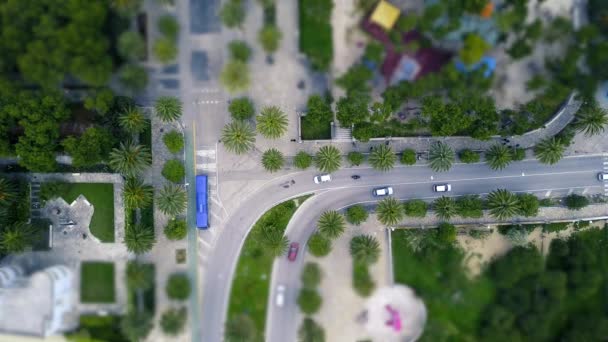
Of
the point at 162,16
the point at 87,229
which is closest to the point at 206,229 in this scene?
the point at 87,229

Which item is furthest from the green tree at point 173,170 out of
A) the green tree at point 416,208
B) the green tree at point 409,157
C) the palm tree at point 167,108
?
the green tree at point 416,208

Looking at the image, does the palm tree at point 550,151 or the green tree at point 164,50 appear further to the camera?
the green tree at point 164,50

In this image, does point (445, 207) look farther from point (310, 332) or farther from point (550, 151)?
point (310, 332)

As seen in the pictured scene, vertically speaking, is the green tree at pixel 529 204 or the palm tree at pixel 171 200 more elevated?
the palm tree at pixel 171 200

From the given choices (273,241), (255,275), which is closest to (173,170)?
(273,241)

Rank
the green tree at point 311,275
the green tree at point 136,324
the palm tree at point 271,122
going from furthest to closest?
the green tree at point 311,275 → the green tree at point 136,324 → the palm tree at point 271,122

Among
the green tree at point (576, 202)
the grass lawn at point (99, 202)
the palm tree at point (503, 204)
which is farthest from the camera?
the grass lawn at point (99, 202)

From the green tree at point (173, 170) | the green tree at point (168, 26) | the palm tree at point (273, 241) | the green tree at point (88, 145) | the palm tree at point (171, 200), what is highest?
the green tree at point (168, 26)

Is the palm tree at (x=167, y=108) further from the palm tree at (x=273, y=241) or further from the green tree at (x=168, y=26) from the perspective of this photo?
the palm tree at (x=273, y=241)
